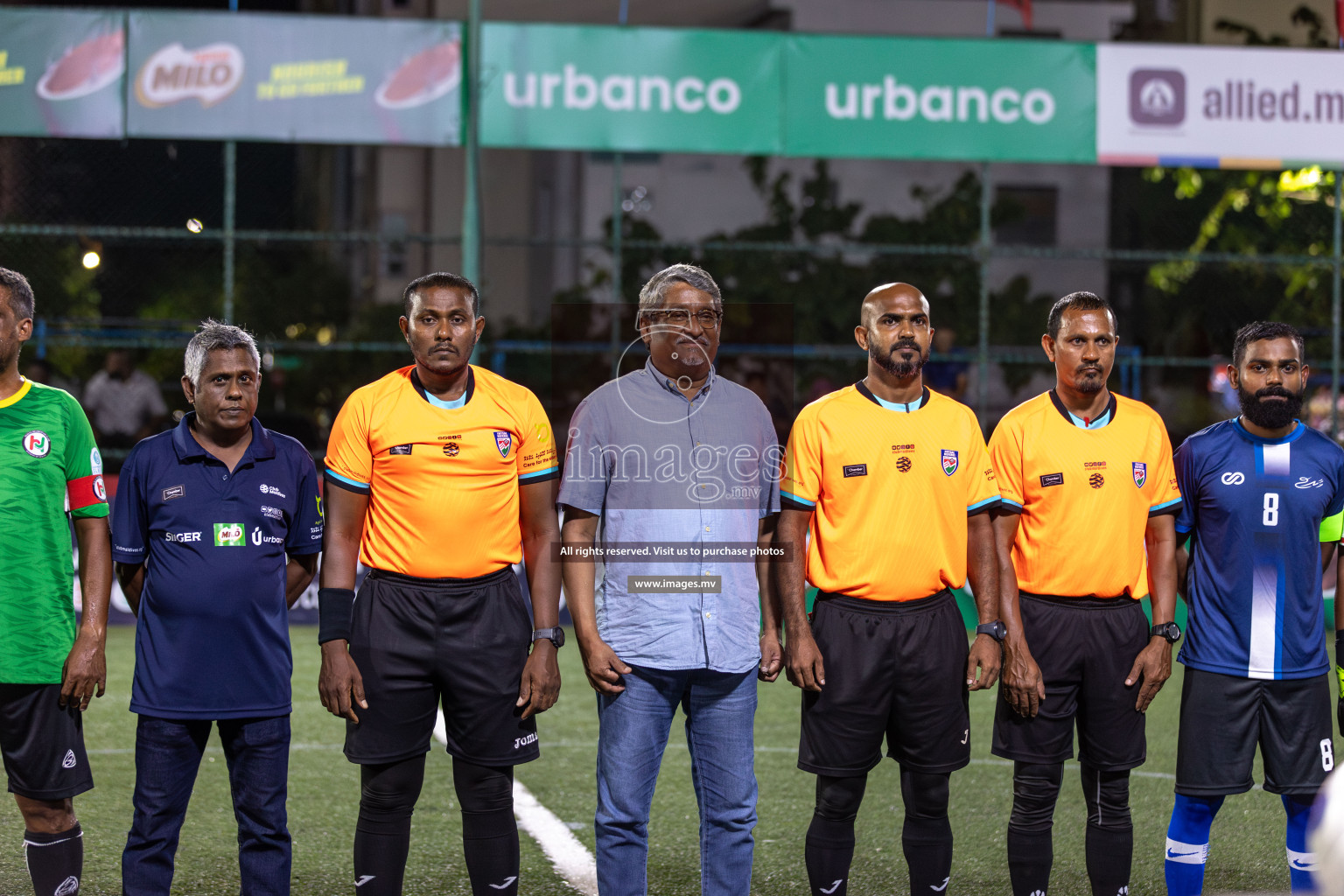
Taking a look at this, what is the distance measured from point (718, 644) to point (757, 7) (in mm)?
23329

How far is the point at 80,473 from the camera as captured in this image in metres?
4.63

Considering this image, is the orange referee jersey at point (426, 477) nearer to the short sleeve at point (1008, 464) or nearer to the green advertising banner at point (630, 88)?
the short sleeve at point (1008, 464)

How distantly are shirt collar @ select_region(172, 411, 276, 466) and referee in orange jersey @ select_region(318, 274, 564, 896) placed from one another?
1.03 ft

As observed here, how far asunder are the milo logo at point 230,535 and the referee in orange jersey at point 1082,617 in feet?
8.24

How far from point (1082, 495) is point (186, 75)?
31.8 ft

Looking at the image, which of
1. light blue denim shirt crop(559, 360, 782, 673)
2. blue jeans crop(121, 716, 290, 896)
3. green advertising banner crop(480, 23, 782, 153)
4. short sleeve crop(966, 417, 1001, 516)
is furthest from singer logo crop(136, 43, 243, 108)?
short sleeve crop(966, 417, 1001, 516)

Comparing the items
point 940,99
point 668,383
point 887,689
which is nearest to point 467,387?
point 668,383

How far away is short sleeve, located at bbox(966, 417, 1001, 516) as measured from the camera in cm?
469

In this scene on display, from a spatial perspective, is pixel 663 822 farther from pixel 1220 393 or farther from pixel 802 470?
pixel 1220 393

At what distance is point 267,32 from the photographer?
12.1m

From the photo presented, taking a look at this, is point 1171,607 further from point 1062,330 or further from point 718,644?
point 718,644

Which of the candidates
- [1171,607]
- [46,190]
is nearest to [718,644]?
[1171,607]

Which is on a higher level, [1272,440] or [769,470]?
[1272,440]

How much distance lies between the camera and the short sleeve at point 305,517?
15.2 ft
